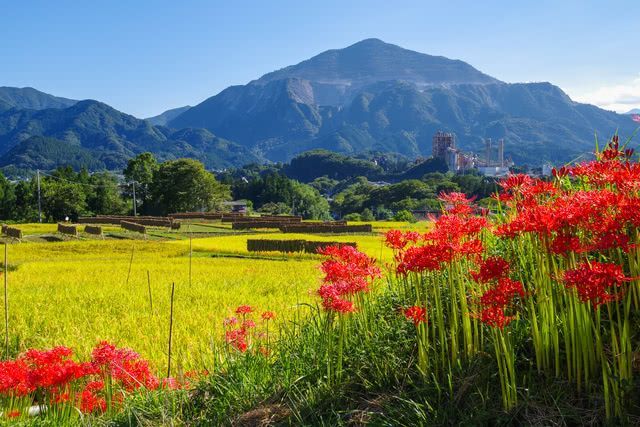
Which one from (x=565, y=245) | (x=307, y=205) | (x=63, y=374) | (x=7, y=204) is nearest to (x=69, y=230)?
(x=63, y=374)

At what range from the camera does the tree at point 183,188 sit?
84.7m

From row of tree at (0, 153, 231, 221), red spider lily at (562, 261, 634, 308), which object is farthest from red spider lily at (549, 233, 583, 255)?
row of tree at (0, 153, 231, 221)

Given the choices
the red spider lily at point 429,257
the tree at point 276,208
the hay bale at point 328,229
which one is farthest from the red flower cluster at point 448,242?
the tree at point 276,208

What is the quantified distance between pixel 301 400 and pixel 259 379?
2.17ft

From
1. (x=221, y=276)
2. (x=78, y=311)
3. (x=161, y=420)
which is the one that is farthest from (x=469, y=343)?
(x=221, y=276)

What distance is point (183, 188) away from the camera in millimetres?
84562

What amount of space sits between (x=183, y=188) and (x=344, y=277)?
8313cm

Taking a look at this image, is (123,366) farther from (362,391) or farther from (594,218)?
(594,218)

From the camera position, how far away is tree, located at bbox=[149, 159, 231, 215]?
84.7 meters

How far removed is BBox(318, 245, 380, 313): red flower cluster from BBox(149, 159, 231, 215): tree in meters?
82.4

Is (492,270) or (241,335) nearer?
(492,270)

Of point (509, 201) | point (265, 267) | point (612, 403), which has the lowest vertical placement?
point (265, 267)

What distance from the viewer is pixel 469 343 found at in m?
3.57

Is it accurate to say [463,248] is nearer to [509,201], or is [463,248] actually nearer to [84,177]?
[509,201]
